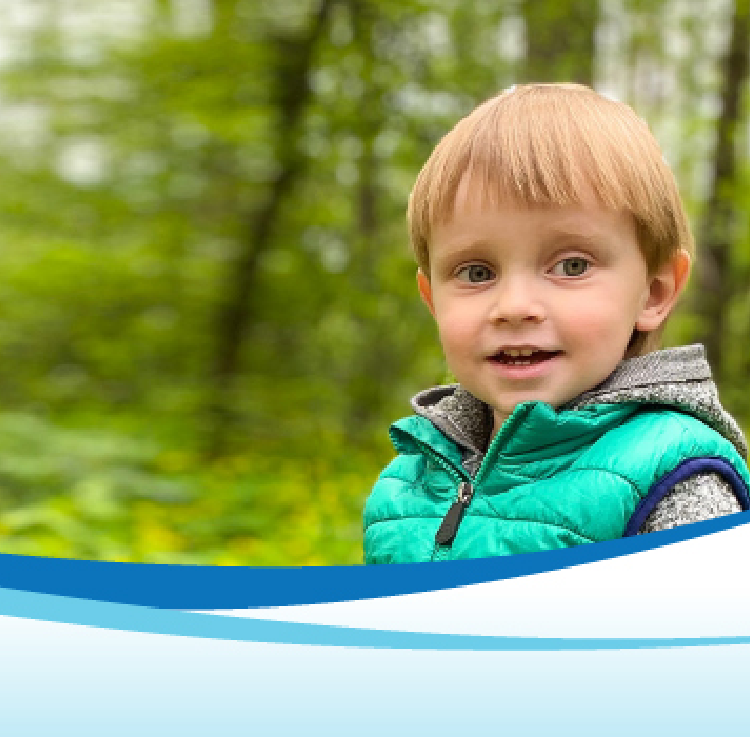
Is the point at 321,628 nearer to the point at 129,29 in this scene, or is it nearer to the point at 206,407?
the point at 206,407

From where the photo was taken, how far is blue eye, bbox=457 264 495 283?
143 centimetres

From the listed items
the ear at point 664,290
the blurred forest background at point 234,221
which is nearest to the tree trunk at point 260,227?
the blurred forest background at point 234,221

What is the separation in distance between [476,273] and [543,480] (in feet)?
1.12

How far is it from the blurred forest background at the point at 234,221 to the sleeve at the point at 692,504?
343 centimetres

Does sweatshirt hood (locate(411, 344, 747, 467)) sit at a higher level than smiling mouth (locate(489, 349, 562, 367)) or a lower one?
lower

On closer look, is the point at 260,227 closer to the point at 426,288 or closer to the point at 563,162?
the point at 426,288

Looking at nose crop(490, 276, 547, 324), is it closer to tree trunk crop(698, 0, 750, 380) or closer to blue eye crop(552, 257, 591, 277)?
blue eye crop(552, 257, 591, 277)

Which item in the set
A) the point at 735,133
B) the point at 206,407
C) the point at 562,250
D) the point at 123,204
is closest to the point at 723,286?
the point at 735,133

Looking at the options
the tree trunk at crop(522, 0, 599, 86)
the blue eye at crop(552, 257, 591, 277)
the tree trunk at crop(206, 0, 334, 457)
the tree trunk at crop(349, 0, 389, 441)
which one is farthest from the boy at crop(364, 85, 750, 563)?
the tree trunk at crop(206, 0, 334, 457)

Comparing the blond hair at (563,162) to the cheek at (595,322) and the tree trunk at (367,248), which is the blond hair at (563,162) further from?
the tree trunk at (367,248)

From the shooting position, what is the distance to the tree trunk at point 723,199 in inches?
242

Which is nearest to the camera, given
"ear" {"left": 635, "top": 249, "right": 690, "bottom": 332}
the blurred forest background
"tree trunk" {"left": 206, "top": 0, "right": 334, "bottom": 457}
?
"ear" {"left": 635, "top": 249, "right": 690, "bottom": 332}

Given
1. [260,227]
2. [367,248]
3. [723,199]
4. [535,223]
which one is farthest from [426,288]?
[723,199]

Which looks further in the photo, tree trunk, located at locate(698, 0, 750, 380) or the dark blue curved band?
tree trunk, located at locate(698, 0, 750, 380)
